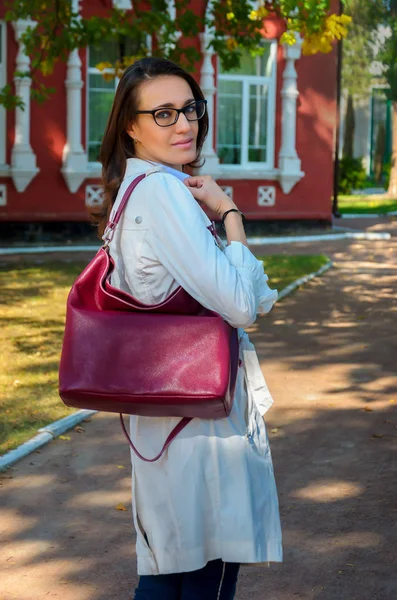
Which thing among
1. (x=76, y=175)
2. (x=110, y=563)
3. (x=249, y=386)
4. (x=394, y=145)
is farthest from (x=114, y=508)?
(x=394, y=145)

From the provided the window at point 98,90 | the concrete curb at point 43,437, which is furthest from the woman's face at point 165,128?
the window at point 98,90

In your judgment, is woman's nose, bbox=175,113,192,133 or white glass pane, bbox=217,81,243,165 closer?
woman's nose, bbox=175,113,192,133

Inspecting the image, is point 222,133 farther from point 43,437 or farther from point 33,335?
point 43,437

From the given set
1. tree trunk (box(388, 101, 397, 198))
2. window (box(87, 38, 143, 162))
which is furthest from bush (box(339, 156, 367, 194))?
window (box(87, 38, 143, 162))

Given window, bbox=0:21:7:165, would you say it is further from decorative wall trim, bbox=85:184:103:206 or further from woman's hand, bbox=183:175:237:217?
→ woman's hand, bbox=183:175:237:217

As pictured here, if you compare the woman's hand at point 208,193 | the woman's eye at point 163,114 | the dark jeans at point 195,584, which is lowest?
the dark jeans at point 195,584

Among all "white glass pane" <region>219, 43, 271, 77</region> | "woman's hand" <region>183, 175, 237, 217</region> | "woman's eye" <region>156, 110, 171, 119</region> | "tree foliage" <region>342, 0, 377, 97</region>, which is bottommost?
"woman's hand" <region>183, 175, 237, 217</region>

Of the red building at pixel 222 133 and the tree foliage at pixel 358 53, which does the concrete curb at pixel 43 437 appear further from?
the tree foliage at pixel 358 53

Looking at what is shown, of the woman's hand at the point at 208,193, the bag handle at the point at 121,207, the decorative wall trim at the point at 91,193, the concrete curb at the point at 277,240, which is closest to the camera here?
the bag handle at the point at 121,207

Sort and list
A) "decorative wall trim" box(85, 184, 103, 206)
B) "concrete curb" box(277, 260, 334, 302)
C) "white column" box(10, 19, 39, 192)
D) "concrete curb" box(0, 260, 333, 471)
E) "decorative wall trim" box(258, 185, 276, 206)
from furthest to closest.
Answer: "decorative wall trim" box(258, 185, 276, 206) < "decorative wall trim" box(85, 184, 103, 206) < "white column" box(10, 19, 39, 192) < "concrete curb" box(277, 260, 334, 302) < "concrete curb" box(0, 260, 333, 471)

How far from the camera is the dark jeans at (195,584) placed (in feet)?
9.44

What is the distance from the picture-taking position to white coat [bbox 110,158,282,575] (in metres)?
2.70

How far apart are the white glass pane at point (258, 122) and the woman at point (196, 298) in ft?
61.9

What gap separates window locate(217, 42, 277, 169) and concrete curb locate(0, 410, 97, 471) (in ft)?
47.7
